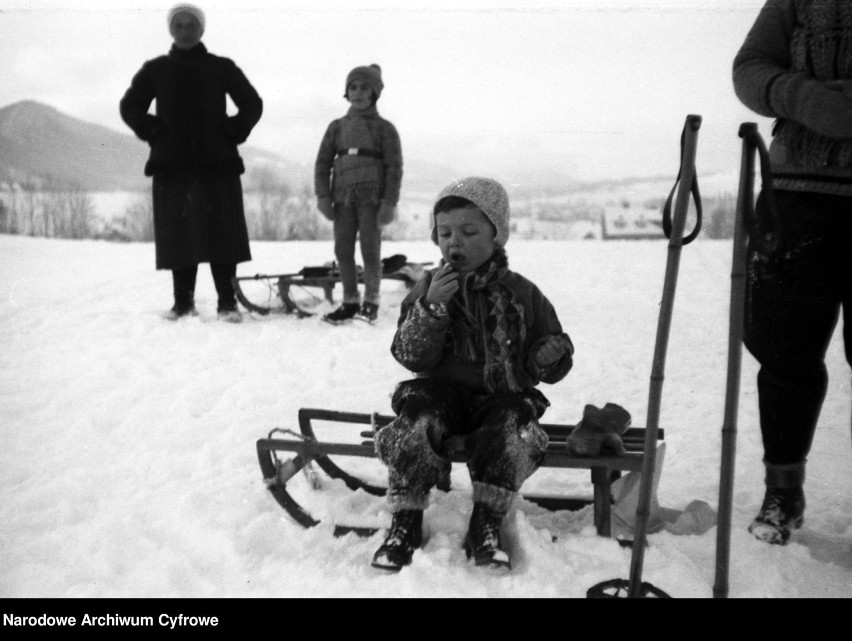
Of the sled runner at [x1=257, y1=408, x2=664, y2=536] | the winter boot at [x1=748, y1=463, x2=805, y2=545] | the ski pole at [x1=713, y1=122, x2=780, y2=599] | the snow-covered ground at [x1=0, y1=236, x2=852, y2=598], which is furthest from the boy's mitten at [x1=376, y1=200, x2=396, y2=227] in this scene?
the ski pole at [x1=713, y1=122, x2=780, y2=599]

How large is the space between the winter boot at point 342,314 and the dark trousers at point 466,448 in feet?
9.04

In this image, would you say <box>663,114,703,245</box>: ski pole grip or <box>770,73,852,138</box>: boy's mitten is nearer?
<box>663,114,703,245</box>: ski pole grip

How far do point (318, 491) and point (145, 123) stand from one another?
303 centimetres

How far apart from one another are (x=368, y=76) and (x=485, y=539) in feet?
11.5

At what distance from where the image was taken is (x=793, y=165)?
2029 mm

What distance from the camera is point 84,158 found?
4.30m

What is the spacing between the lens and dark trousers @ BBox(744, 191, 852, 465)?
1.99m

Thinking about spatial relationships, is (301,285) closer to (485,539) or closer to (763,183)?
(485,539)

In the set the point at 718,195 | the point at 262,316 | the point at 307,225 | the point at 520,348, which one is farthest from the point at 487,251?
the point at 307,225

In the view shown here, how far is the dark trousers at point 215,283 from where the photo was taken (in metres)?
4.87

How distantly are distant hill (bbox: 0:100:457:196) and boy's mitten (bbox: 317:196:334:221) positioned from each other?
1.69 feet

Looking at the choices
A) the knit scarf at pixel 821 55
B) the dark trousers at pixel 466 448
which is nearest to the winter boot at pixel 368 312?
the dark trousers at pixel 466 448

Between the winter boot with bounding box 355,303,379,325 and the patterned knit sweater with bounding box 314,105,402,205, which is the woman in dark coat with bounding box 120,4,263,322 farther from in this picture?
the winter boot with bounding box 355,303,379,325
